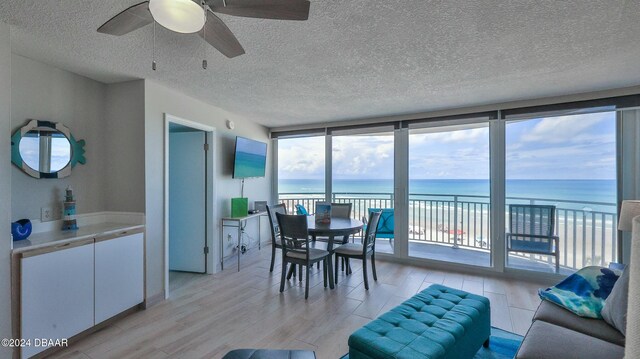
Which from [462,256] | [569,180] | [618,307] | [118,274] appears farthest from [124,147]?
[569,180]

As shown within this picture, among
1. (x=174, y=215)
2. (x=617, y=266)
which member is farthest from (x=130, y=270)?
(x=617, y=266)

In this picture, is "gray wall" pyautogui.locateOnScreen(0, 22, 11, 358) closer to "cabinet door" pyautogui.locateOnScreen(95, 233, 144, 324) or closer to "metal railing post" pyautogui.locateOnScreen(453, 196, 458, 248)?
"cabinet door" pyautogui.locateOnScreen(95, 233, 144, 324)

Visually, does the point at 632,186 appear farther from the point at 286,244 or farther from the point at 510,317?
the point at 286,244

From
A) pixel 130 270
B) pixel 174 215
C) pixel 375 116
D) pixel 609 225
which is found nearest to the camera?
pixel 130 270

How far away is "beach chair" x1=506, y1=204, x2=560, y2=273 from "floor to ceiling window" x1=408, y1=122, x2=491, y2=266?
0.38 metres

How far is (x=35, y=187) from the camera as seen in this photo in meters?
2.37

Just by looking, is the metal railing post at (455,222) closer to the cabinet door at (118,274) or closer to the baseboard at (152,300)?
the baseboard at (152,300)

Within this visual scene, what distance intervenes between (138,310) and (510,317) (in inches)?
144

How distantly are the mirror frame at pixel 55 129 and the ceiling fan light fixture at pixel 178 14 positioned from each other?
6.26ft

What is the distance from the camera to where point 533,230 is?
141 inches

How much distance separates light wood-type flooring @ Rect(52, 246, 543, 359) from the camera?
2.17m

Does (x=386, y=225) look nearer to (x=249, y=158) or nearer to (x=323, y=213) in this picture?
(x=323, y=213)

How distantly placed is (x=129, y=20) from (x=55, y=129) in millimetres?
1714

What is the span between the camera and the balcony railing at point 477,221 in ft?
11.2
